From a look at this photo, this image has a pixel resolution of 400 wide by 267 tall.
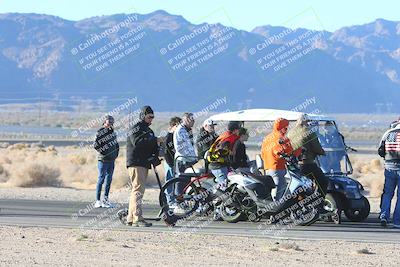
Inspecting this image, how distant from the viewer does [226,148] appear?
17766mm

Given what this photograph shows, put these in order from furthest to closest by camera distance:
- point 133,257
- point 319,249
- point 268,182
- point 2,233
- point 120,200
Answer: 1. point 120,200
2. point 268,182
3. point 2,233
4. point 319,249
5. point 133,257

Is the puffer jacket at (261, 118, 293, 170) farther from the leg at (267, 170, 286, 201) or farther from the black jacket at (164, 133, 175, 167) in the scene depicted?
the black jacket at (164, 133, 175, 167)

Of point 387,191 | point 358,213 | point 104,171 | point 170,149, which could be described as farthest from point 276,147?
point 104,171

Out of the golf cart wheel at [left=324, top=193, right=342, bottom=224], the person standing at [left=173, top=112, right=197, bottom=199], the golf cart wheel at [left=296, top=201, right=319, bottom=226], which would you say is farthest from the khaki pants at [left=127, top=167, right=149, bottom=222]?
the golf cart wheel at [left=324, top=193, right=342, bottom=224]

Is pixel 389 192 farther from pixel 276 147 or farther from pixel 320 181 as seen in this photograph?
pixel 276 147

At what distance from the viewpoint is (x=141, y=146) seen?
16.5m

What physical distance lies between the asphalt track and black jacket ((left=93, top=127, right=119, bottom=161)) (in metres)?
1.14

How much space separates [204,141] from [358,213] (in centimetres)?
319

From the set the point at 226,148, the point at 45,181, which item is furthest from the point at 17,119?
the point at 226,148

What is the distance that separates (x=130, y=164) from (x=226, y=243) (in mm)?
2695

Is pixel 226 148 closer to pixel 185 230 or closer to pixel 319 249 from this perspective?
pixel 185 230

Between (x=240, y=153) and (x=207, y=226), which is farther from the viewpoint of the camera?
(x=240, y=153)

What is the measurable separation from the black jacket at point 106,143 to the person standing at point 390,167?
5447mm

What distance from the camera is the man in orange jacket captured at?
17438mm
